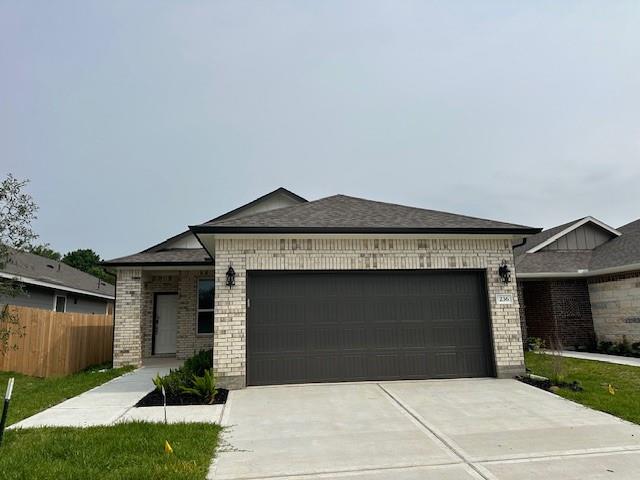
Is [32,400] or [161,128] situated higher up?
[161,128]

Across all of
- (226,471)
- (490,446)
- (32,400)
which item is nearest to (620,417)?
(490,446)

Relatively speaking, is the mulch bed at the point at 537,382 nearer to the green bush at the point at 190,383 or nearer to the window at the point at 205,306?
the green bush at the point at 190,383

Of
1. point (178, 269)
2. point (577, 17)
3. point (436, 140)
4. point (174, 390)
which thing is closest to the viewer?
point (174, 390)

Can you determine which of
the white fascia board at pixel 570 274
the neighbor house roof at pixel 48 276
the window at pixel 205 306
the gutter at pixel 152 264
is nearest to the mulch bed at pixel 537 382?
the white fascia board at pixel 570 274

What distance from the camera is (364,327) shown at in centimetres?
855

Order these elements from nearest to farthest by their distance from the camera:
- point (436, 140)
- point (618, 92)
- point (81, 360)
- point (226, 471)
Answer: point (226, 471), point (618, 92), point (81, 360), point (436, 140)

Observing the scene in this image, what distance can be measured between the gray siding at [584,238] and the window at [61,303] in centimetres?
2015

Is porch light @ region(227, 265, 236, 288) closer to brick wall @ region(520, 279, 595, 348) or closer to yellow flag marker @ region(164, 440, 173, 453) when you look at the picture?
yellow flag marker @ region(164, 440, 173, 453)

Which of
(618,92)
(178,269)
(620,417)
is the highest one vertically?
(618,92)

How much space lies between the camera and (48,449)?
455 cm

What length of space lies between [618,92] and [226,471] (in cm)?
1226

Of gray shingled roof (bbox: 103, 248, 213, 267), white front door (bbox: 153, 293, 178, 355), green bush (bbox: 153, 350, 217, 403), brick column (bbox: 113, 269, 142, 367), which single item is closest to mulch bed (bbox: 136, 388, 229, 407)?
green bush (bbox: 153, 350, 217, 403)

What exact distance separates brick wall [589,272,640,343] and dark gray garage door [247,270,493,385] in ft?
22.8

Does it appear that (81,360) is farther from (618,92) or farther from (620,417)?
(618,92)
